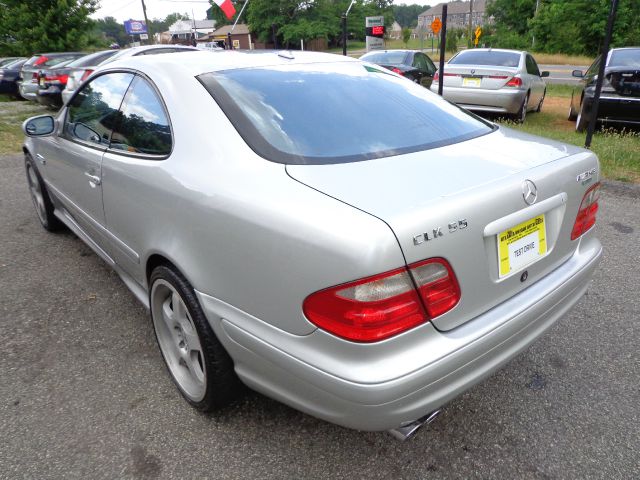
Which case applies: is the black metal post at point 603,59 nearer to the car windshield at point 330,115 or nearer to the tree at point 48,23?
the car windshield at point 330,115

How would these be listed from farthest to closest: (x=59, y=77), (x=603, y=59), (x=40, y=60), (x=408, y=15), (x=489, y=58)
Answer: (x=408, y=15) → (x=40, y=60) → (x=59, y=77) → (x=489, y=58) → (x=603, y=59)

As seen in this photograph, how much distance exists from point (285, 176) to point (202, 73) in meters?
0.80

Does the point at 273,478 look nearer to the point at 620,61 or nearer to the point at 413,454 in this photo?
the point at 413,454

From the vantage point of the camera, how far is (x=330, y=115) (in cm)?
202

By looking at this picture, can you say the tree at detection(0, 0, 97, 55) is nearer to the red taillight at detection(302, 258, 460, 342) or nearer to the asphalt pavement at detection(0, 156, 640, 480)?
the asphalt pavement at detection(0, 156, 640, 480)

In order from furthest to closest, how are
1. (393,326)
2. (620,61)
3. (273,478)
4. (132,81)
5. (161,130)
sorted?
1. (620,61)
2. (132,81)
3. (161,130)
4. (273,478)
5. (393,326)

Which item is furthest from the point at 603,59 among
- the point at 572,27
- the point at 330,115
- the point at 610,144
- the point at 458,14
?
the point at 458,14

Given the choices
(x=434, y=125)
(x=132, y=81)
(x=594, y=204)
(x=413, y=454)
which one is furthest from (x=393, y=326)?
(x=132, y=81)

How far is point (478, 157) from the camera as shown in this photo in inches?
73.2

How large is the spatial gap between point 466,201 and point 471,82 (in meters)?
7.75

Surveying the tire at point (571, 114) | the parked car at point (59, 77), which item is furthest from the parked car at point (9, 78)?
the tire at point (571, 114)

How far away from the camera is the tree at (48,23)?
19.3 m

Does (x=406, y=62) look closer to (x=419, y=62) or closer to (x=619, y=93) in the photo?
(x=419, y=62)

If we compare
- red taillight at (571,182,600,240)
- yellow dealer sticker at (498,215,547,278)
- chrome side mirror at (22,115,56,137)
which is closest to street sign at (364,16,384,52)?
chrome side mirror at (22,115,56,137)
